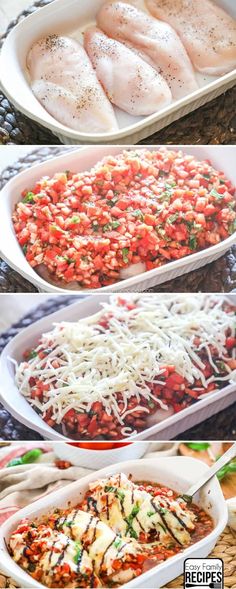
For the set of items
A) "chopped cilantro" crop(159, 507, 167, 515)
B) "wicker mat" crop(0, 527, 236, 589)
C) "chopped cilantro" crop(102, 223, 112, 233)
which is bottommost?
"wicker mat" crop(0, 527, 236, 589)

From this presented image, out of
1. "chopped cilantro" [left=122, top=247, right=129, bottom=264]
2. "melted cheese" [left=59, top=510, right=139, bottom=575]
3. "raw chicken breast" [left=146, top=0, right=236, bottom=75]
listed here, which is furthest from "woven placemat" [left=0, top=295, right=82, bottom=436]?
"raw chicken breast" [left=146, top=0, right=236, bottom=75]

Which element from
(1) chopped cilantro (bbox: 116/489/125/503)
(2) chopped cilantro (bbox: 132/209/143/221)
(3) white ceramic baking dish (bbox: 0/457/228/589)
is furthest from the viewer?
(2) chopped cilantro (bbox: 132/209/143/221)

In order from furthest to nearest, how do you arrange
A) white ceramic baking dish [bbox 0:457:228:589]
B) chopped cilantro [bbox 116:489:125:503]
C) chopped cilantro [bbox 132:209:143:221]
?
chopped cilantro [bbox 132:209:143:221]
chopped cilantro [bbox 116:489:125:503]
white ceramic baking dish [bbox 0:457:228:589]

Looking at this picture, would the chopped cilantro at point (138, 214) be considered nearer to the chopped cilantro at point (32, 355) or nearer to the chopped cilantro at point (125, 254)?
the chopped cilantro at point (125, 254)

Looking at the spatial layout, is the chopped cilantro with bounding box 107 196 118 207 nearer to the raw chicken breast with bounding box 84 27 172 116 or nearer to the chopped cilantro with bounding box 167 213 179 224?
the chopped cilantro with bounding box 167 213 179 224

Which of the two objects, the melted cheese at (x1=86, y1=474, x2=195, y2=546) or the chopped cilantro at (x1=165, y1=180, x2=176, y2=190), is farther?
the chopped cilantro at (x1=165, y1=180, x2=176, y2=190)

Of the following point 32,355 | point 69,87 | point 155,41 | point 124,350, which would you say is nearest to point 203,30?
point 155,41
